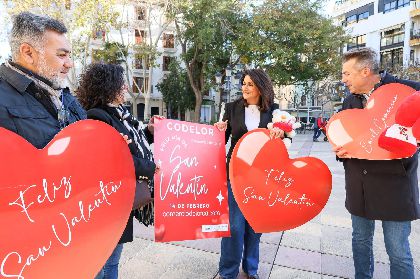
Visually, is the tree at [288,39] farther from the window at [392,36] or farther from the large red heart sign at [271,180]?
the window at [392,36]

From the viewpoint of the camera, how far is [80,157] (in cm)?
144

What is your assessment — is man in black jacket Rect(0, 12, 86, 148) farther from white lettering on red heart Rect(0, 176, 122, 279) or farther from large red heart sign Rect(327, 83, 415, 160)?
large red heart sign Rect(327, 83, 415, 160)

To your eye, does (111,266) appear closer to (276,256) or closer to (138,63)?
(276,256)

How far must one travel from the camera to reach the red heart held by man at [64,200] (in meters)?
1.21

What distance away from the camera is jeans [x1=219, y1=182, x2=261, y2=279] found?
260 centimetres

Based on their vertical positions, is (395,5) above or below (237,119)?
above

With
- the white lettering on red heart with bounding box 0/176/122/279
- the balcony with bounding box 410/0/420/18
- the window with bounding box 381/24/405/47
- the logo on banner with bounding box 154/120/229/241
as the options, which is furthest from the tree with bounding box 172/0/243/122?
the window with bounding box 381/24/405/47

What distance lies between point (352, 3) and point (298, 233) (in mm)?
43082

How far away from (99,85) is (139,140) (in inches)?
15.7

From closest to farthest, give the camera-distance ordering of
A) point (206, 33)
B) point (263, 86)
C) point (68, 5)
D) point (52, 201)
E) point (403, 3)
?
point (52, 201)
point (263, 86)
point (68, 5)
point (206, 33)
point (403, 3)

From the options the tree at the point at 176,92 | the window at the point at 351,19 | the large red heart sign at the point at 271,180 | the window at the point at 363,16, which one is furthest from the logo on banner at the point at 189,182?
the window at the point at 351,19

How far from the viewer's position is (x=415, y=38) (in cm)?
3294

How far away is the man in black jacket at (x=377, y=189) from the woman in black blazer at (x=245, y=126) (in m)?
0.59

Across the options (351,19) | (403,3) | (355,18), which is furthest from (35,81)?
(351,19)
